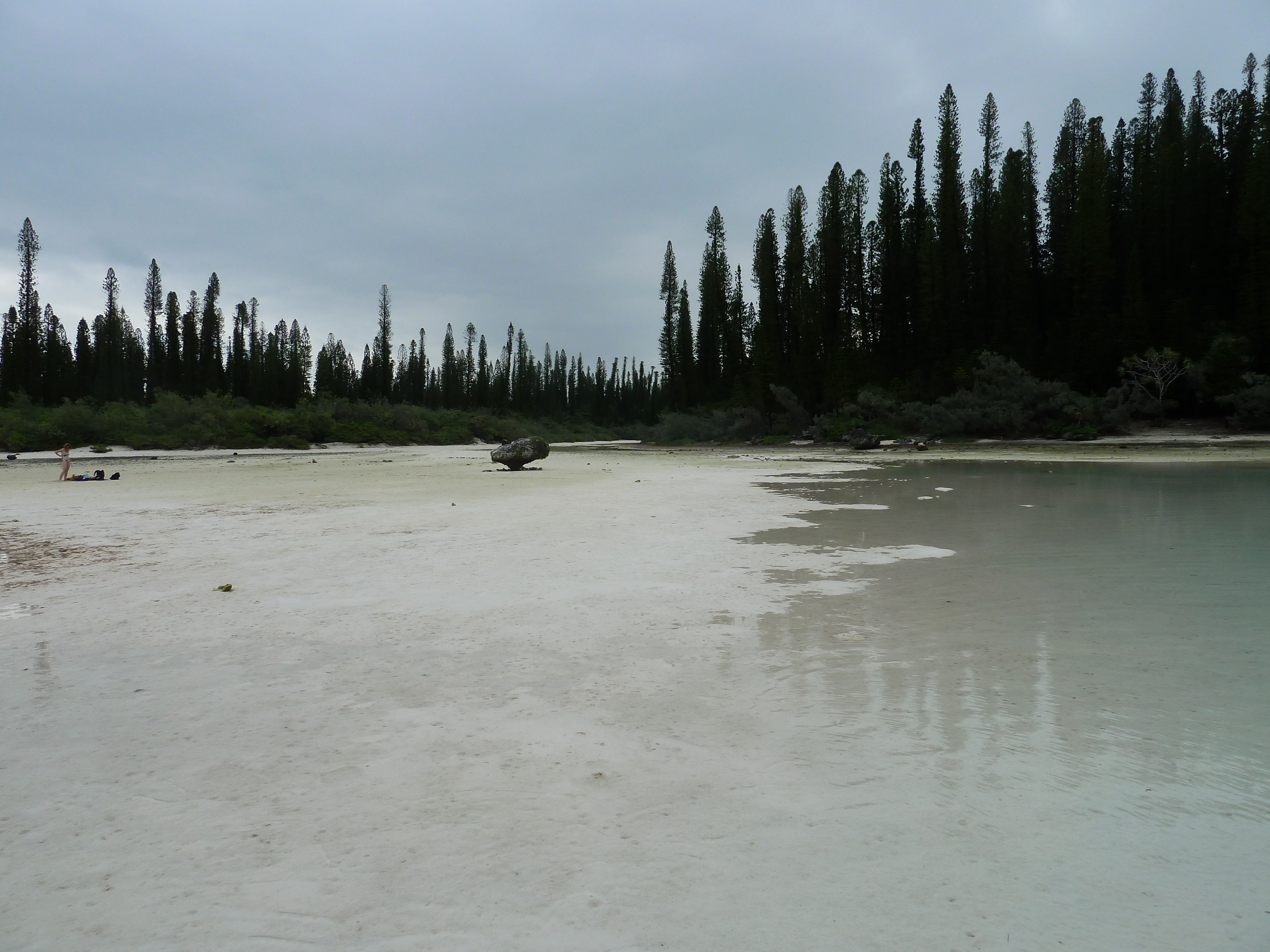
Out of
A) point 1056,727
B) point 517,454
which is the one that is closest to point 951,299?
point 517,454

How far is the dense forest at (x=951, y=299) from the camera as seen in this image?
33.7 m

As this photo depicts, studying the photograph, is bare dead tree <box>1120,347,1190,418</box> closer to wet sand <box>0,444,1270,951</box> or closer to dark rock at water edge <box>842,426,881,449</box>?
dark rock at water edge <box>842,426,881,449</box>

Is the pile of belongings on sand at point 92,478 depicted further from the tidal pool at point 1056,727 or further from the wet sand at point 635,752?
the tidal pool at point 1056,727

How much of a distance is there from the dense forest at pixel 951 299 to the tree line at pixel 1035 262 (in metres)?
0.12

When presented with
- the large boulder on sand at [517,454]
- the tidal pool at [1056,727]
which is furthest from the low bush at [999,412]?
the tidal pool at [1056,727]

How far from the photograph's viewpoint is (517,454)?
1981 cm

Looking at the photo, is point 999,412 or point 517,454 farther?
point 999,412

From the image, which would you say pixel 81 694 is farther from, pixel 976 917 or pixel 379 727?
pixel 976 917

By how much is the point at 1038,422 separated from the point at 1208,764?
105 ft

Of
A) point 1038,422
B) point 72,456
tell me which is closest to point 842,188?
point 1038,422

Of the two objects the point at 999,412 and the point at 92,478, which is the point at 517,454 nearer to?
the point at 92,478

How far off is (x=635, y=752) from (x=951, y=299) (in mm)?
44566

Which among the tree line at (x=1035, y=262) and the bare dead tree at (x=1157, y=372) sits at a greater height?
the tree line at (x=1035, y=262)

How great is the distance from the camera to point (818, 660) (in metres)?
3.56
